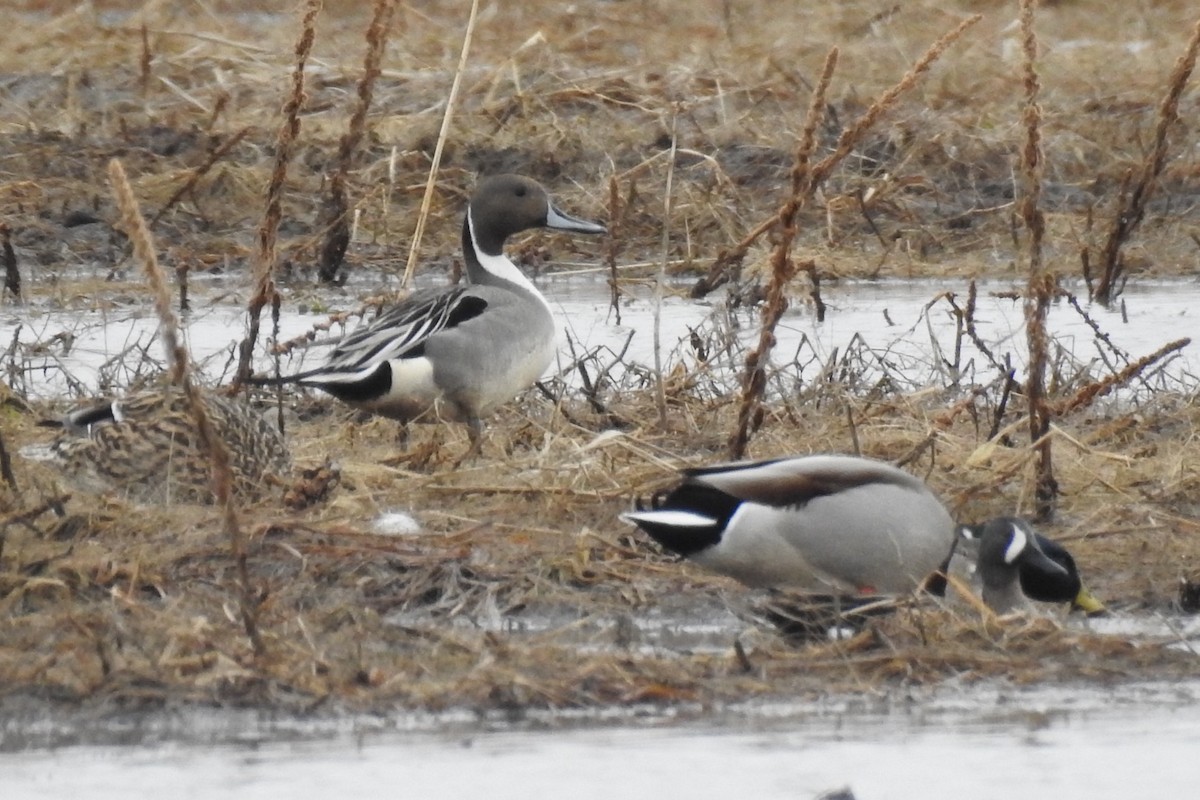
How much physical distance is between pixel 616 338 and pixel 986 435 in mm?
2056

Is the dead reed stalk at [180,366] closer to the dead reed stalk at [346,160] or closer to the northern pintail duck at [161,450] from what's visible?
the northern pintail duck at [161,450]

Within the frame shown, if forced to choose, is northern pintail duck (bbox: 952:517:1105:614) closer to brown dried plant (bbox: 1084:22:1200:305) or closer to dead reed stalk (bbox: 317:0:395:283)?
brown dried plant (bbox: 1084:22:1200:305)

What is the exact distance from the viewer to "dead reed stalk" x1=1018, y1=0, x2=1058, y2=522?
17.1 feet

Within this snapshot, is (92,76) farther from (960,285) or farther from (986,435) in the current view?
(986,435)

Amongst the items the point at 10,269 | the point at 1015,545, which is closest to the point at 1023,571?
the point at 1015,545

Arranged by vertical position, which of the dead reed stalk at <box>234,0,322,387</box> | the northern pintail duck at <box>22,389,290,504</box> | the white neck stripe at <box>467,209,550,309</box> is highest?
the dead reed stalk at <box>234,0,322,387</box>

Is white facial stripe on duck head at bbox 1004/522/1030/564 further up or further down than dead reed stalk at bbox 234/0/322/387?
further down

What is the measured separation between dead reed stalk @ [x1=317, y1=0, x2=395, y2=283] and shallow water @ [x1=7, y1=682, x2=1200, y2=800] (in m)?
3.29

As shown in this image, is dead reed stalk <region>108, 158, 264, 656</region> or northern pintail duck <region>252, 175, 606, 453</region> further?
northern pintail duck <region>252, 175, 606, 453</region>

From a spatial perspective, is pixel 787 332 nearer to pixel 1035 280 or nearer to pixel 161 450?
pixel 1035 280

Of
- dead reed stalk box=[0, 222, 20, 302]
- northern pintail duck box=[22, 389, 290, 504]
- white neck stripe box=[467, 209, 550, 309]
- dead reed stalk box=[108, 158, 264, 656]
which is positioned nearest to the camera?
dead reed stalk box=[108, 158, 264, 656]

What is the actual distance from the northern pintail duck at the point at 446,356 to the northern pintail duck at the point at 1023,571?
171 cm

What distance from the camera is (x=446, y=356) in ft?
21.8

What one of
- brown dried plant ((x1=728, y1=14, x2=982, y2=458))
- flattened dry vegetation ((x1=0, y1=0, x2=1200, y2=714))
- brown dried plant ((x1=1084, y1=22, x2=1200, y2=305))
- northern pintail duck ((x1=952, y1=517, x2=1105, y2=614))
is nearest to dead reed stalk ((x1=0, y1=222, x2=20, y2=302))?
flattened dry vegetation ((x1=0, y1=0, x2=1200, y2=714))
